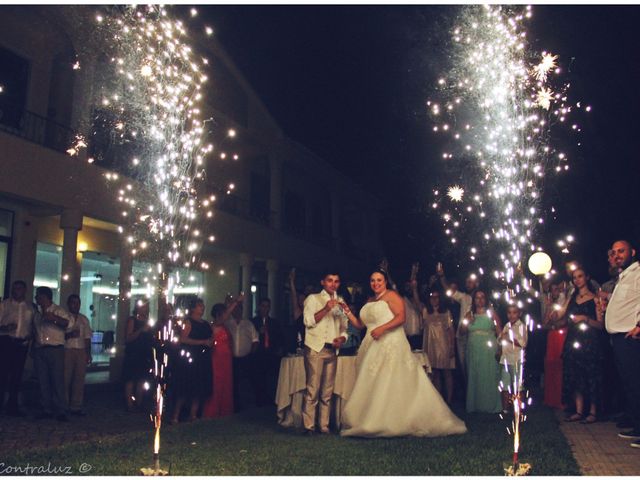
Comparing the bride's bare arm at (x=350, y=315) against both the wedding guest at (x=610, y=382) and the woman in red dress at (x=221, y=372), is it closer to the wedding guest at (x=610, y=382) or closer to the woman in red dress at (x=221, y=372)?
the woman in red dress at (x=221, y=372)

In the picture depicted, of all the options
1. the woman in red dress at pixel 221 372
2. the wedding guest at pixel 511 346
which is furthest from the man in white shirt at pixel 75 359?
the wedding guest at pixel 511 346

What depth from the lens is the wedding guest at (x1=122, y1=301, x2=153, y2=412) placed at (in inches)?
357

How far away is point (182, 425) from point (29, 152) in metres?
5.92

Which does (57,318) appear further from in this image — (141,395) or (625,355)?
(625,355)

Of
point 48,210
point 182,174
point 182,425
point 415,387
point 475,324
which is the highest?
point 182,174

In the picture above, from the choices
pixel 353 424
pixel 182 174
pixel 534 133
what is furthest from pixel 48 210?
pixel 534 133

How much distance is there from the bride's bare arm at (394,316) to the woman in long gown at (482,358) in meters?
2.50

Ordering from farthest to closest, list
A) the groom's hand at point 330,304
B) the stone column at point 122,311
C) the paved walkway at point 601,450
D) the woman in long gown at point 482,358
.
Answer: the stone column at point 122,311, the woman in long gown at point 482,358, the groom's hand at point 330,304, the paved walkway at point 601,450

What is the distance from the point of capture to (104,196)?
12484 millimetres

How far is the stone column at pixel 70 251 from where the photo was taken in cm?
1156

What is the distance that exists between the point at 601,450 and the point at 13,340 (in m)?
7.09

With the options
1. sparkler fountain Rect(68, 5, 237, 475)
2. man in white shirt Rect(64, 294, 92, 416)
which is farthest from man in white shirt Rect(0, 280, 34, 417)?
sparkler fountain Rect(68, 5, 237, 475)

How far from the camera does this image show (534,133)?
1070cm

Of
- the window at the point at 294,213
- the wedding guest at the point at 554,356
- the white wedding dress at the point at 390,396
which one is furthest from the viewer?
the window at the point at 294,213
